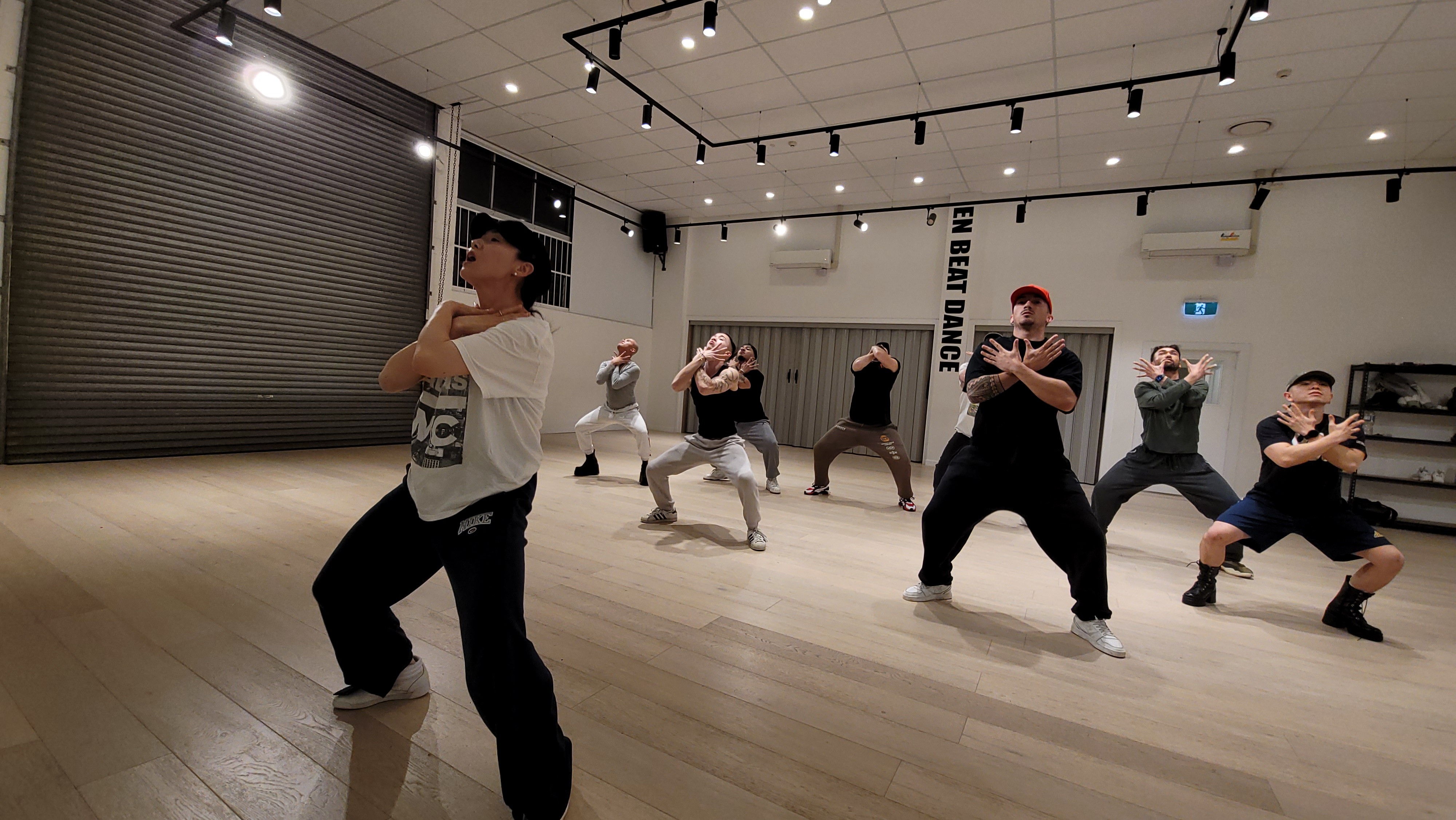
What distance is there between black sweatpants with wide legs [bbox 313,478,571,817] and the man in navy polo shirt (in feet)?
11.5

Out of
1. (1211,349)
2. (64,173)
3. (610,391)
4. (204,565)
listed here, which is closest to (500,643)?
(204,565)

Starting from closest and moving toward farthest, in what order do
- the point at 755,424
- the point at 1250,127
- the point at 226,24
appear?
1. the point at 226,24
2. the point at 1250,127
3. the point at 755,424

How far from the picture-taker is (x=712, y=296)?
447 inches

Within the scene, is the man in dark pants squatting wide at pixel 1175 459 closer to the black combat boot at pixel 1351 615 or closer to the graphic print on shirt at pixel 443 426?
the black combat boot at pixel 1351 615

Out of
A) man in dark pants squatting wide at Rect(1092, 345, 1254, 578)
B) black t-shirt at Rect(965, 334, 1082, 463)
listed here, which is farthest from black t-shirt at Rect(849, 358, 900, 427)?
black t-shirt at Rect(965, 334, 1082, 463)

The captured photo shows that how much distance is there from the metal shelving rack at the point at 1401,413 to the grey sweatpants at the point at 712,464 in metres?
7.04

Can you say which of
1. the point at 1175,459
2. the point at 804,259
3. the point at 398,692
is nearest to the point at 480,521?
the point at 398,692

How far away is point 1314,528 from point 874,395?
3.17 m

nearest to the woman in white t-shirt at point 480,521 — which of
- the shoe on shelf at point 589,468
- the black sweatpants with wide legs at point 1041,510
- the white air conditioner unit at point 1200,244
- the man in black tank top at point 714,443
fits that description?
the black sweatpants with wide legs at point 1041,510

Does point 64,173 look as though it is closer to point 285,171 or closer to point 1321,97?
point 285,171

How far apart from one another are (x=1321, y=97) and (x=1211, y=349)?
3.11 m

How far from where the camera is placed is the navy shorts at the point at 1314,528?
295 cm

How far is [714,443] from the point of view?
13.6ft

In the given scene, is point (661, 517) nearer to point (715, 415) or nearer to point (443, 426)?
point (715, 415)
